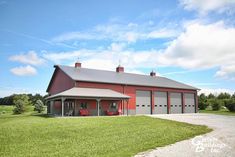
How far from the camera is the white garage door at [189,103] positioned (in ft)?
126

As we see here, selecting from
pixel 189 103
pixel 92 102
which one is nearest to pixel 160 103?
pixel 189 103

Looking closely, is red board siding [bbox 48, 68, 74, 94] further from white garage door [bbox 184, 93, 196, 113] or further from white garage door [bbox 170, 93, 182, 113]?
white garage door [bbox 184, 93, 196, 113]

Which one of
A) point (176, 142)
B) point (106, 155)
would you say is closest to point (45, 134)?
point (106, 155)

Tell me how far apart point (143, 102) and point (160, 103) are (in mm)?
3421

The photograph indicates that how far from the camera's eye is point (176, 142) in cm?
1188

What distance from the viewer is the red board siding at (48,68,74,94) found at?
2956 centimetres

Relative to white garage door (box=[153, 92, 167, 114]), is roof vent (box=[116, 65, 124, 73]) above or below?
above

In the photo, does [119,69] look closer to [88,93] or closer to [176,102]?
[176,102]

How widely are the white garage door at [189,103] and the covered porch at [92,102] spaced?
12497 millimetres

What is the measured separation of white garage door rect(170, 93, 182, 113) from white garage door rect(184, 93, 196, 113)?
1355 mm

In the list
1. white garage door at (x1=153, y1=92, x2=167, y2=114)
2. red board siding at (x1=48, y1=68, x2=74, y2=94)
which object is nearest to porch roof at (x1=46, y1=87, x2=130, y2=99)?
red board siding at (x1=48, y1=68, x2=74, y2=94)

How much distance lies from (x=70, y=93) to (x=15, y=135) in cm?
1161

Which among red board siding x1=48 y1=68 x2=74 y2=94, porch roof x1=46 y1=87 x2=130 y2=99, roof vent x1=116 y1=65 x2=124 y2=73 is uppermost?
roof vent x1=116 y1=65 x2=124 y2=73

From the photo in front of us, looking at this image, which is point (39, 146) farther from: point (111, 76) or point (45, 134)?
point (111, 76)
